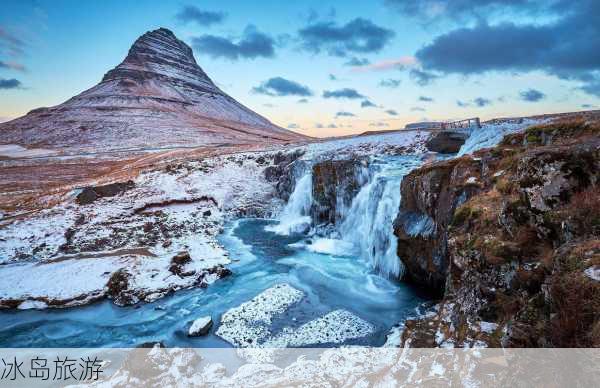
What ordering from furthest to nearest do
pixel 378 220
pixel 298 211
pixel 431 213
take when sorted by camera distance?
pixel 298 211 < pixel 378 220 < pixel 431 213

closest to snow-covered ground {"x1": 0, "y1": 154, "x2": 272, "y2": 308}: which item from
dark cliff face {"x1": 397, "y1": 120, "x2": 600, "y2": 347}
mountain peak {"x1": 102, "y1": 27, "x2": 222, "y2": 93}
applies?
dark cliff face {"x1": 397, "y1": 120, "x2": 600, "y2": 347}

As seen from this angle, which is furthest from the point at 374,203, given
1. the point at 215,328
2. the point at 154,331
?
the point at 154,331

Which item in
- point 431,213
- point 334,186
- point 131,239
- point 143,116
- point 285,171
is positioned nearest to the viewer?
point 431,213

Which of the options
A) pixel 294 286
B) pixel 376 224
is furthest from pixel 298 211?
pixel 294 286

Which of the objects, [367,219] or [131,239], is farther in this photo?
[131,239]

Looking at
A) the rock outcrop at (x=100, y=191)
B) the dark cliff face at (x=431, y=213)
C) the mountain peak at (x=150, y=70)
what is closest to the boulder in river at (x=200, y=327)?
the dark cliff face at (x=431, y=213)

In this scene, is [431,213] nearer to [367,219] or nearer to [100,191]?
[367,219]
